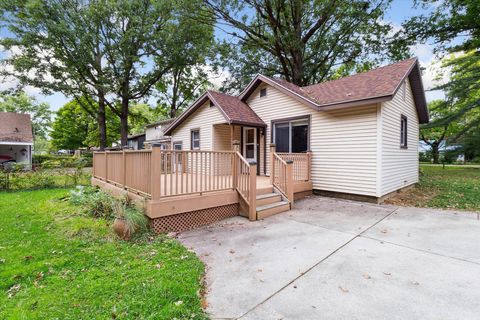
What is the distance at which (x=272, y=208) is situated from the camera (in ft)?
19.9

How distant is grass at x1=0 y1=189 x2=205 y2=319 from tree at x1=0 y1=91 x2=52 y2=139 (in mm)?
40405

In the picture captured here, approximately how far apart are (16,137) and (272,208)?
2299cm

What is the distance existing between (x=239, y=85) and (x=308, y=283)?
1847cm

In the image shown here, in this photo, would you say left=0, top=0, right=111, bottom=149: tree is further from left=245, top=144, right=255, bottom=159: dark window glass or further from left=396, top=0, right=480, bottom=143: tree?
left=396, top=0, right=480, bottom=143: tree

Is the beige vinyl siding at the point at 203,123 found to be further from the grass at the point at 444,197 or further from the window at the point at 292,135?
the grass at the point at 444,197

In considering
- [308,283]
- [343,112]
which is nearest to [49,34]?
[343,112]

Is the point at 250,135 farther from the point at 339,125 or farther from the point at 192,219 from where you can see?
the point at 192,219

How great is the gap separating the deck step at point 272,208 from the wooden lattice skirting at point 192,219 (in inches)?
25.5

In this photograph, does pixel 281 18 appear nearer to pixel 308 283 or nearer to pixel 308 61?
pixel 308 61

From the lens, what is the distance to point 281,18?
16.4 meters

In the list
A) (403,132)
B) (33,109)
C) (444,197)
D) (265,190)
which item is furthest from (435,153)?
(33,109)

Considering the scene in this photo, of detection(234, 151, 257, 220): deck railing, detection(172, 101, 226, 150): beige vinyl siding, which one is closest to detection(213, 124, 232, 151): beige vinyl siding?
detection(172, 101, 226, 150): beige vinyl siding

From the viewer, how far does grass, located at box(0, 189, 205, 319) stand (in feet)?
7.66

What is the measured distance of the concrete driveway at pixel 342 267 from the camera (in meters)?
2.39
